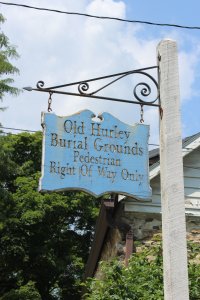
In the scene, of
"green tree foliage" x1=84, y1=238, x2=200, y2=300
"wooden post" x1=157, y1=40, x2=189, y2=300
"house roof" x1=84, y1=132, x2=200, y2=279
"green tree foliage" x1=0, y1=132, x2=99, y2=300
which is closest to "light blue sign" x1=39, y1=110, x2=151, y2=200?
"wooden post" x1=157, y1=40, x2=189, y2=300

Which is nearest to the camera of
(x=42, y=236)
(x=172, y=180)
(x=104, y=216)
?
(x=172, y=180)

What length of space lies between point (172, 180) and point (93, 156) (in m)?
0.75

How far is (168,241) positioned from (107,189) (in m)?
0.69

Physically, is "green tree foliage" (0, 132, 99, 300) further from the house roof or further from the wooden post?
the wooden post

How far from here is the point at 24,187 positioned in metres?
26.8

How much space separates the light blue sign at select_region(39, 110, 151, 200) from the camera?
4926 mm

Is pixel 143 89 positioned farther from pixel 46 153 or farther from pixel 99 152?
pixel 46 153

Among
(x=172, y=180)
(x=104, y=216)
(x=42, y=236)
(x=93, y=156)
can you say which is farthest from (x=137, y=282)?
(x=42, y=236)

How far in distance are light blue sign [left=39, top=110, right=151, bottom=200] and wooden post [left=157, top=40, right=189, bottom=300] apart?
19 cm

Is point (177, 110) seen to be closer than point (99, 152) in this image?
No

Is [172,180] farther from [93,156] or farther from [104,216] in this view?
[104,216]

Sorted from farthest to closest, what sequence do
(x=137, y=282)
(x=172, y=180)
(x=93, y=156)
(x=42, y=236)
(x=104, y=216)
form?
(x=42, y=236)
(x=104, y=216)
(x=137, y=282)
(x=172, y=180)
(x=93, y=156)

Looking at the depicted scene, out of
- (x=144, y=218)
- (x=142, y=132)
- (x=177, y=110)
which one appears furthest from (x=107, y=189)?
(x=144, y=218)

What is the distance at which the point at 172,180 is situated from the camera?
517 cm
